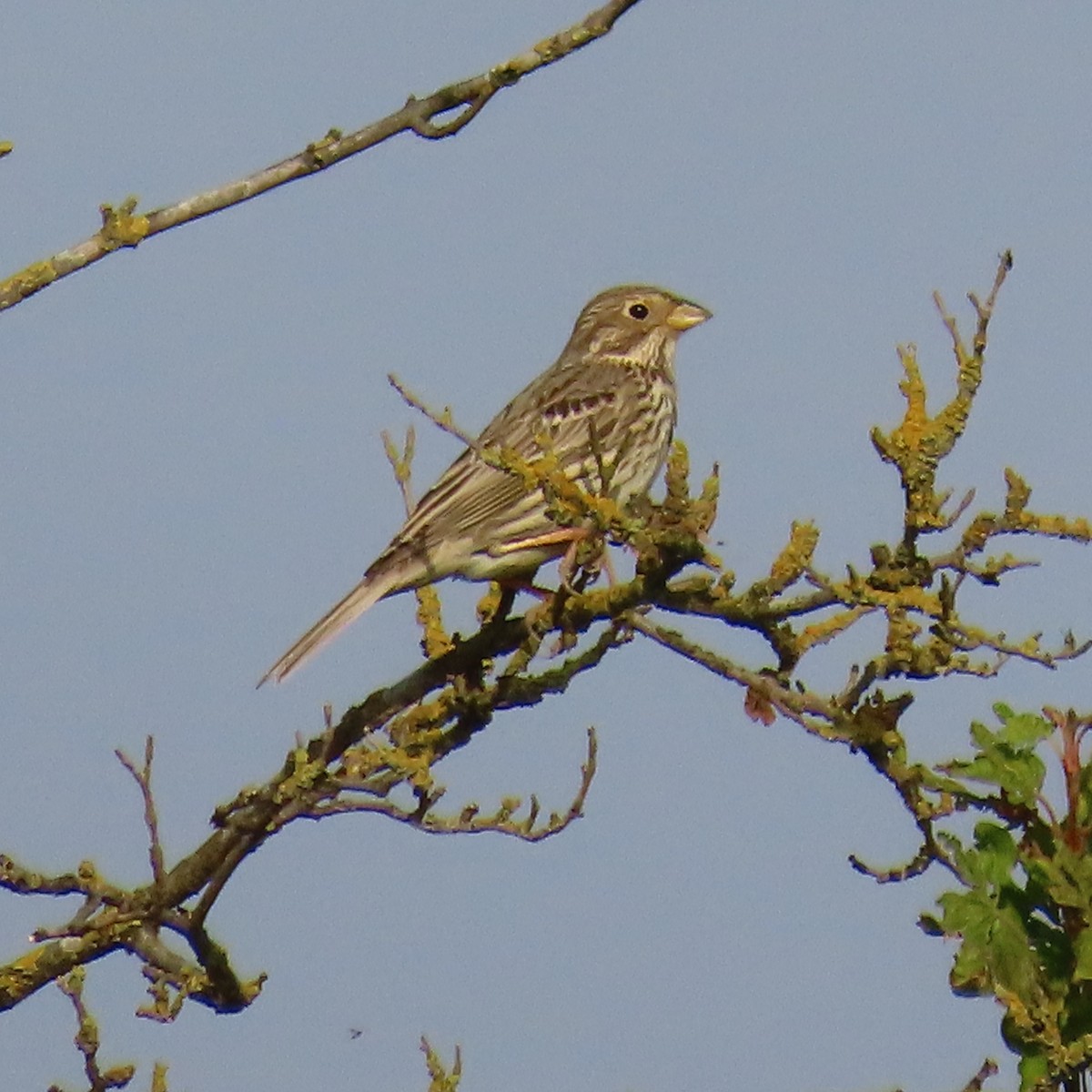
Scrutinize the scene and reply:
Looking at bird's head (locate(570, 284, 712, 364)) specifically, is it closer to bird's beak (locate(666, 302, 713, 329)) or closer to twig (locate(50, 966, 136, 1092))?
bird's beak (locate(666, 302, 713, 329))

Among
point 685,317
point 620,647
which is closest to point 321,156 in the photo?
point 620,647

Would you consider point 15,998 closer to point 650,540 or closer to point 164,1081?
point 164,1081

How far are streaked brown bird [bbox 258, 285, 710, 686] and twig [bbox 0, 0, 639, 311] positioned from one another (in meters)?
1.44

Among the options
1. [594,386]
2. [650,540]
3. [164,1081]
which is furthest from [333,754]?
[594,386]

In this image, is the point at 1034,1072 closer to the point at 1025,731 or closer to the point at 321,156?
the point at 1025,731

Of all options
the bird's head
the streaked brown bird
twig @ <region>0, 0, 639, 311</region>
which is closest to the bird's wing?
the streaked brown bird

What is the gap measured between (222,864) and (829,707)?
159 centimetres

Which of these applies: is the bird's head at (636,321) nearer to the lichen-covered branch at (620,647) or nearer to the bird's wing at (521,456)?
the bird's wing at (521,456)

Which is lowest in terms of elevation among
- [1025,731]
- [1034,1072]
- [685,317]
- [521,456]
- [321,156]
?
[1034,1072]

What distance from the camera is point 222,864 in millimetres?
5820

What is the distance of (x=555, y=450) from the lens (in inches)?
262

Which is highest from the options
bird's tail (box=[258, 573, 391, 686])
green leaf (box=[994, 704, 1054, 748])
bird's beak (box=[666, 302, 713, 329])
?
bird's beak (box=[666, 302, 713, 329])

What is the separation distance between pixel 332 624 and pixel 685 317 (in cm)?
312

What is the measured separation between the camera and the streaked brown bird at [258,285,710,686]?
320 inches
